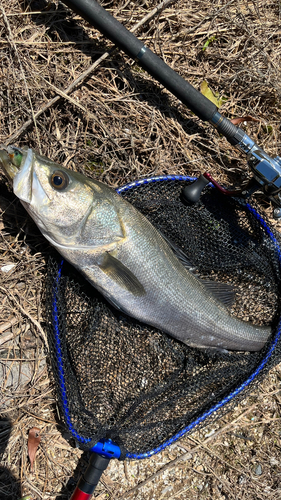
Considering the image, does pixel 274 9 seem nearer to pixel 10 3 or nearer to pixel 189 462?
pixel 10 3

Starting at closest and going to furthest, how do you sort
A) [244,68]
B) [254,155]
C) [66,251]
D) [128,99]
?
[66,251] → [254,155] → [128,99] → [244,68]

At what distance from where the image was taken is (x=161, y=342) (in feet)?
10.5

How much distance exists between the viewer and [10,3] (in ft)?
9.77

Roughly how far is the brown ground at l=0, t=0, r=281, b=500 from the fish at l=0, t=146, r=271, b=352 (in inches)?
26.2

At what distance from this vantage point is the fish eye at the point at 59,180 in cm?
240

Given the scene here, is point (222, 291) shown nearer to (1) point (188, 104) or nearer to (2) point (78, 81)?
(1) point (188, 104)

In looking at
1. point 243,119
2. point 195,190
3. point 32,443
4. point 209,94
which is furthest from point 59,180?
point 32,443

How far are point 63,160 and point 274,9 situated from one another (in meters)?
2.87

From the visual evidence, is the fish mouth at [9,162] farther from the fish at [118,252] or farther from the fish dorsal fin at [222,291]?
the fish dorsal fin at [222,291]

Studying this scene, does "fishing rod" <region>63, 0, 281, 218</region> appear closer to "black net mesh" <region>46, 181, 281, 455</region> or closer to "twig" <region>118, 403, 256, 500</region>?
"black net mesh" <region>46, 181, 281, 455</region>

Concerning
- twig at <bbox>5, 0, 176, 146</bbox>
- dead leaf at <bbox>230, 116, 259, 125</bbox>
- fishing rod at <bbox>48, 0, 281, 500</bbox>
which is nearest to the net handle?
fishing rod at <bbox>48, 0, 281, 500</bbox>

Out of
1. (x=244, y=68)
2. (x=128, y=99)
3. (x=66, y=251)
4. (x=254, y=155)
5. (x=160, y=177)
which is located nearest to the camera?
(x=66, y=251)

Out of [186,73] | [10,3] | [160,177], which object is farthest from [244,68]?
[10,3]

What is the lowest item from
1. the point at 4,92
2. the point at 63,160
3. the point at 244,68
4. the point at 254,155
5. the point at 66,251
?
Answer: the point at 66,251
